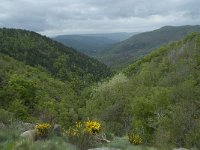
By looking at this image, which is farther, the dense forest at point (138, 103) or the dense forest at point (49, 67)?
the dense forest at point (49, 67)

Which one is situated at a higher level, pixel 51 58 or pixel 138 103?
pixel 138 103

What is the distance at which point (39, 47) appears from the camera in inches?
7229

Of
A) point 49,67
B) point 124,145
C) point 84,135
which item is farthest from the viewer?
point 49,67

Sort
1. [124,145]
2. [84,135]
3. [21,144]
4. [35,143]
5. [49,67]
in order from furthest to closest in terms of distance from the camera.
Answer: [49,67] → [124,145] → [84,135] → [35,143] → [21,144]

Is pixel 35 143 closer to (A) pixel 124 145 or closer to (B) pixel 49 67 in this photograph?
(A) pixel 124 145

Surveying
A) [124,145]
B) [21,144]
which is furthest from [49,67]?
[21,144]

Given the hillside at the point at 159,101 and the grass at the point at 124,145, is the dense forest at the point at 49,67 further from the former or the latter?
the grass at the point at 124,145

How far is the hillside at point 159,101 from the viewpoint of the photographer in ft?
92.7

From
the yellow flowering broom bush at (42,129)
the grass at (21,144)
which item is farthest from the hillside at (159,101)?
the grass at (21,144)

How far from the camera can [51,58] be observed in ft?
562

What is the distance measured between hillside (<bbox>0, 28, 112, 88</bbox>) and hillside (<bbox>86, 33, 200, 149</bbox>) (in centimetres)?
5433

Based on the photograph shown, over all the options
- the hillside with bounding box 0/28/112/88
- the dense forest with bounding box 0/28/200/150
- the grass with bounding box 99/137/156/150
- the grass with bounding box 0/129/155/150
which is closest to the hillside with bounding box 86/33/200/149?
the dense forest with bounding box 0/28/200/150

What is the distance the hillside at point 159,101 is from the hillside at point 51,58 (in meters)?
54.3

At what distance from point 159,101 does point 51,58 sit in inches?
4976
